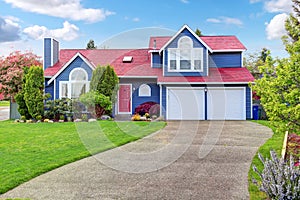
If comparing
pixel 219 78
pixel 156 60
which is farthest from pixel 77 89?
pixel 219 78

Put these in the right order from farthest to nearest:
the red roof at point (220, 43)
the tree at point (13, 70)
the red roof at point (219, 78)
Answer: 1. the tree at point (13, 70)
2. the red roof at point (220, 43)
3. the red roof at point (219, 78)

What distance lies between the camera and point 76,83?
1955 cm

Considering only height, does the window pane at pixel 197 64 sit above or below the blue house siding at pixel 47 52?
below

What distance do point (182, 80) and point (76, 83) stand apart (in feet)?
22.8

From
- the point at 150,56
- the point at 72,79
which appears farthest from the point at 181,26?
the point at 72,79

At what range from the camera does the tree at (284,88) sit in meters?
6.33

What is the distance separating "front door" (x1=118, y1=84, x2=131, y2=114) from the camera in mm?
20656

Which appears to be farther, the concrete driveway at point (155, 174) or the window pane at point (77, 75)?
the window pane at point (77, 75)

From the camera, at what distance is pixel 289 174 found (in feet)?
14.7

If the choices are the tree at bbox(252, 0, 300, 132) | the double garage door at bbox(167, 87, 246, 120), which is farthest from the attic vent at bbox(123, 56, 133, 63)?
the tree at bbox(252, 0, 300, 132)

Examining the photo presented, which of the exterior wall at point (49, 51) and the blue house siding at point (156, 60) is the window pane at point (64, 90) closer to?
the exterior wall at point (49, 51)

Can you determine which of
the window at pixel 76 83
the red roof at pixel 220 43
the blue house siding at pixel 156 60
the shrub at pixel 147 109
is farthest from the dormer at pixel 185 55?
the window at pixel 76 83

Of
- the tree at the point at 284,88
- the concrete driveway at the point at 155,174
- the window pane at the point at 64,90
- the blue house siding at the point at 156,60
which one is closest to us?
the concrete driveway at the point at 155,174

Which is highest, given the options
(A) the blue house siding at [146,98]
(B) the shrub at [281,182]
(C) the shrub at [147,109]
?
(A) the blue house siding at [146,98]
